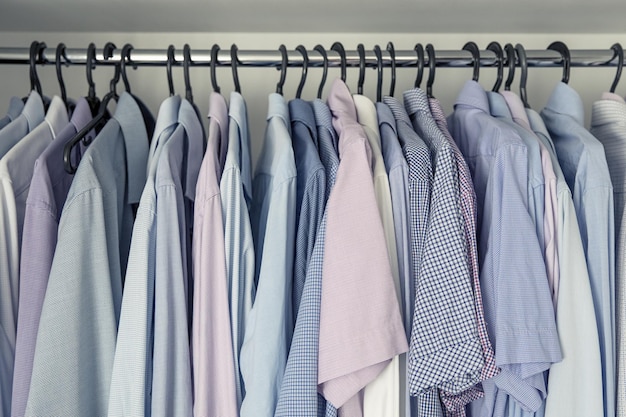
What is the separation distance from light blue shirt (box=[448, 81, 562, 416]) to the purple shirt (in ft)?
2.12

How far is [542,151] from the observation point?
3.52 feet

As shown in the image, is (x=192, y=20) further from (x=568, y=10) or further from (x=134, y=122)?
(x=568, y=10)

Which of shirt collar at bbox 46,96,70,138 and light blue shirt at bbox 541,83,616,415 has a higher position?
shirt collar at bbox 46,96,70,138

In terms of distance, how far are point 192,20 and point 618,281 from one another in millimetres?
947

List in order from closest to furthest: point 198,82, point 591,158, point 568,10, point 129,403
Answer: point 129,403 < point 591,158 < point 568,10 < point 198,82

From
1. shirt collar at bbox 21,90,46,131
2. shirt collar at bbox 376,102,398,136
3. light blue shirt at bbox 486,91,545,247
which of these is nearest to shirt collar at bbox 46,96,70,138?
shirt collar at bbox 21,90,46,131

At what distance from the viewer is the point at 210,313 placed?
3.28ft

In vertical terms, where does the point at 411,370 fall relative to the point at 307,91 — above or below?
below

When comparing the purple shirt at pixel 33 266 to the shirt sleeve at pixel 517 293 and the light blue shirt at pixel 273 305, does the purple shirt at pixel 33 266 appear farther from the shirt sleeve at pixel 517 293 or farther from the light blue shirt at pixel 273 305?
the shirt sleeve at pixel 517 293

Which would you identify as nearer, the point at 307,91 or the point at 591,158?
the point at 591,158

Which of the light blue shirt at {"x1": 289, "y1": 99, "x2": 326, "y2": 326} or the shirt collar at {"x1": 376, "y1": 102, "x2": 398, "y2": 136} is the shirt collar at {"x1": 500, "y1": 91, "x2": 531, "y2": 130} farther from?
the light blue shirt at {"x1": 289, "y1": 99, "x2": 326, "y2": 326}

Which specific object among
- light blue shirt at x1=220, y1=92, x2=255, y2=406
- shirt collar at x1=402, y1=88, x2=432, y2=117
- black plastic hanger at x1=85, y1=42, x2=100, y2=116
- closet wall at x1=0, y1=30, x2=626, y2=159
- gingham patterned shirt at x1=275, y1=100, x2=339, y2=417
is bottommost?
gingham patterned shirt at x1=275, y1=100, x2=339, y2=417

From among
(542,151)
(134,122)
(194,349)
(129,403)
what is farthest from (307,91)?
(129,403)

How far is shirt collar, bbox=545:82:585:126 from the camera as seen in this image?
118cm
